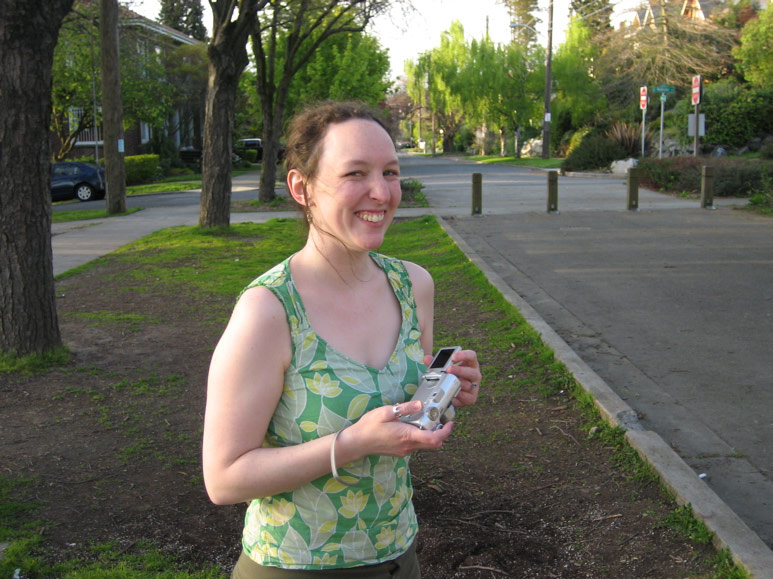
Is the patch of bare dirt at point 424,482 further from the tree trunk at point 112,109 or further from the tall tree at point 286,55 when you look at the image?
the tall tree at point 286,55

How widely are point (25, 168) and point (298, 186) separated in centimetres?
487

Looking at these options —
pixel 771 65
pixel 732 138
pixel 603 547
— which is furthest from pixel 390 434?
pixel 771 65

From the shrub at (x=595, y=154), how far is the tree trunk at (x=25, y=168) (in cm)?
3157

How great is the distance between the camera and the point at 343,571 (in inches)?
76.7

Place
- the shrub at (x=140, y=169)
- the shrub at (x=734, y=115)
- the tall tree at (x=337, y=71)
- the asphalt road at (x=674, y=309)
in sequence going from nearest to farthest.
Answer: the asphalt road at (x=674, y=309) → the shrub at (x=734, y=115) → the tall tree at (x=337, y=71) → the shrub at (x=140, y=169)

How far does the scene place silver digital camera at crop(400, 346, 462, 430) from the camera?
1.72m

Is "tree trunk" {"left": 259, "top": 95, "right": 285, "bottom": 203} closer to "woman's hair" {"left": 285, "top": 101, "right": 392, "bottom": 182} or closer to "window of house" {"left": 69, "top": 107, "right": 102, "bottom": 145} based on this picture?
"window of house" {"left": 69, "top": 107, "right": 102, "bottom": 145}

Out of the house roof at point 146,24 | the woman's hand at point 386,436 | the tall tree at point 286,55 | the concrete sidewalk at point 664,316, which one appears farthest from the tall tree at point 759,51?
the woman's hand at point 386,436

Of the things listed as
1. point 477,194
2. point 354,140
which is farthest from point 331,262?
point 477,194

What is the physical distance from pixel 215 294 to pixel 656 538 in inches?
271

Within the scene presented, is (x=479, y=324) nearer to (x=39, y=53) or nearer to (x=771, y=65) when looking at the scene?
(x=39, y=53)

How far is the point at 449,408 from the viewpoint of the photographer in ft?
6.12

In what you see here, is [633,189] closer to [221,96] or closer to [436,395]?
[221,96]

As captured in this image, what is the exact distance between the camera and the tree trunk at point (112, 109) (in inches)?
776
